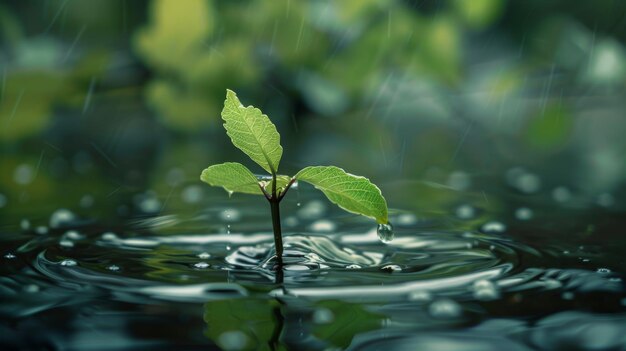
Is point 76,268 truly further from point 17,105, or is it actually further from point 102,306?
point 17,105

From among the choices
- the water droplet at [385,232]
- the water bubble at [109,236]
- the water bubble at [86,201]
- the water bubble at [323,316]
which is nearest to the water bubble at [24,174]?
the water bubble at [86,201]

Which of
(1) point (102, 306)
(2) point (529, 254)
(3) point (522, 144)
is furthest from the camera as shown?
(3) point (522, 144)

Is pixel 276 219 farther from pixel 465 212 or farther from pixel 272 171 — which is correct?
pixel 465 212

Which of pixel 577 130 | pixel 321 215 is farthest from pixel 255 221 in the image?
pixel 577 130

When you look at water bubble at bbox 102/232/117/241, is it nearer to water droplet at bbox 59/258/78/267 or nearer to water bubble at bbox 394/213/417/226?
water droplet at bbox 59/258/78/267

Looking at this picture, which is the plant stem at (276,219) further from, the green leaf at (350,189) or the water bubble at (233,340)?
the water bubble at (233,340)

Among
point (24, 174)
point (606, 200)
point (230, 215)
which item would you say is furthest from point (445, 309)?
point (24, 174)
